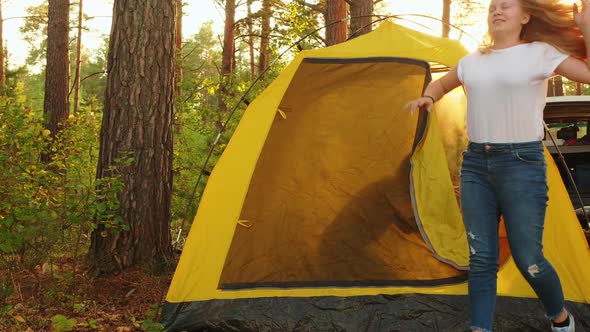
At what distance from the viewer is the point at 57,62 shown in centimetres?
1004

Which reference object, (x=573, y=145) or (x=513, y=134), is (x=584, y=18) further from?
(x=573, y=145)

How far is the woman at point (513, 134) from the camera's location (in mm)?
2732

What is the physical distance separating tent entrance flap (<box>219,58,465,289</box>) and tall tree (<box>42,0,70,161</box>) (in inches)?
257

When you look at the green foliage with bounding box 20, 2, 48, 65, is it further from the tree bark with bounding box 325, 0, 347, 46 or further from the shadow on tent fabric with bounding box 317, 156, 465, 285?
the shadow on tent fabric with bounding box 317, 156, 465, 285

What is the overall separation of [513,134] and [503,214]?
0.36 m

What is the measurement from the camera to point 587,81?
2.62 m

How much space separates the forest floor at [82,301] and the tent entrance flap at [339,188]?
2.34ft

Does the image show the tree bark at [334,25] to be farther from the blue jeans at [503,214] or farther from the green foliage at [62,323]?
the blue jeans at [503,214]

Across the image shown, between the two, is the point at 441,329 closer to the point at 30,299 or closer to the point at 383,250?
the point at 383,250

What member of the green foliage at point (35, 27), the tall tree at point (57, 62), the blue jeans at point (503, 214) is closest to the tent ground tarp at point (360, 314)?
the blue jeans at point (503, 214)

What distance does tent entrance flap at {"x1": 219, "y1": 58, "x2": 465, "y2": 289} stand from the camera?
13.5 ft

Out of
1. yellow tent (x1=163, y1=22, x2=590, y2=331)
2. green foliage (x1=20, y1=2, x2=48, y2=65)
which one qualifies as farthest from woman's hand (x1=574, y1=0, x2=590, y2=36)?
green foliage (x1=20, y1=2, x2=48, y2=65)

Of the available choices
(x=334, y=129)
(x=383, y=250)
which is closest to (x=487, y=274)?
(x=383, y=250)

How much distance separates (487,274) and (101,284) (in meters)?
2.63
